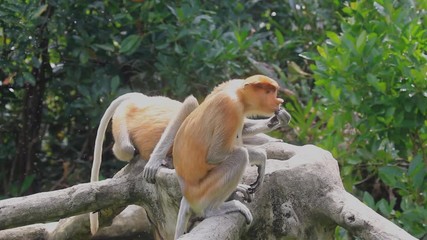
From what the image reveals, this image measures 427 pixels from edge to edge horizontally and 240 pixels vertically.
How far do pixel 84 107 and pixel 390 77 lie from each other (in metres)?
2.07

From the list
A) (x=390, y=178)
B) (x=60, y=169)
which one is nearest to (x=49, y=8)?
(x=60, y=169)

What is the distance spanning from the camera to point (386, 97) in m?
4.23

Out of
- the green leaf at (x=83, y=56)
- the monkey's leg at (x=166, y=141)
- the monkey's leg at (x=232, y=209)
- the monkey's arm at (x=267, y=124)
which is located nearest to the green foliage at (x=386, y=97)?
the monkey's arm at (x=267, y=124)

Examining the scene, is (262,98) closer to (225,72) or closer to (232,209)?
(232,209)

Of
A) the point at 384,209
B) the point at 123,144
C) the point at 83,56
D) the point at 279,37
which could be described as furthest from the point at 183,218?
the point at 279,37

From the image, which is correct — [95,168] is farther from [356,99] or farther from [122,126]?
[356,99]

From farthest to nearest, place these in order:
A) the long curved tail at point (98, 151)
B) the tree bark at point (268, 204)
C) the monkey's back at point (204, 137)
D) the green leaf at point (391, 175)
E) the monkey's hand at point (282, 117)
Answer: the green leaf at point (391, 175) < the long curved tail at point (98, 151) < the monkey's hand at point (282, 117) < the monkey's back at point (204, 137) < the tree bark at point (268, 204)

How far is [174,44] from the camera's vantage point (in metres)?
5.21

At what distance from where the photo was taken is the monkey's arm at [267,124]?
10.8 feet

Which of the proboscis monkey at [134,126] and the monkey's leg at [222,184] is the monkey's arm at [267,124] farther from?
the proboscis monkey at [134,126]

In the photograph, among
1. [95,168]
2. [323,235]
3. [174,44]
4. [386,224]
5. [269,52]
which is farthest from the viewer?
[269,52]

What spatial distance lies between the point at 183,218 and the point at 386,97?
157 centimetres

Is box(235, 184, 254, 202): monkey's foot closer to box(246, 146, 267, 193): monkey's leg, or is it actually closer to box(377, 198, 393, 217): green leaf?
box(246, 146, 267, 193): monkey's leg

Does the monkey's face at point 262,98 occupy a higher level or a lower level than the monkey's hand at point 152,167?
higher
